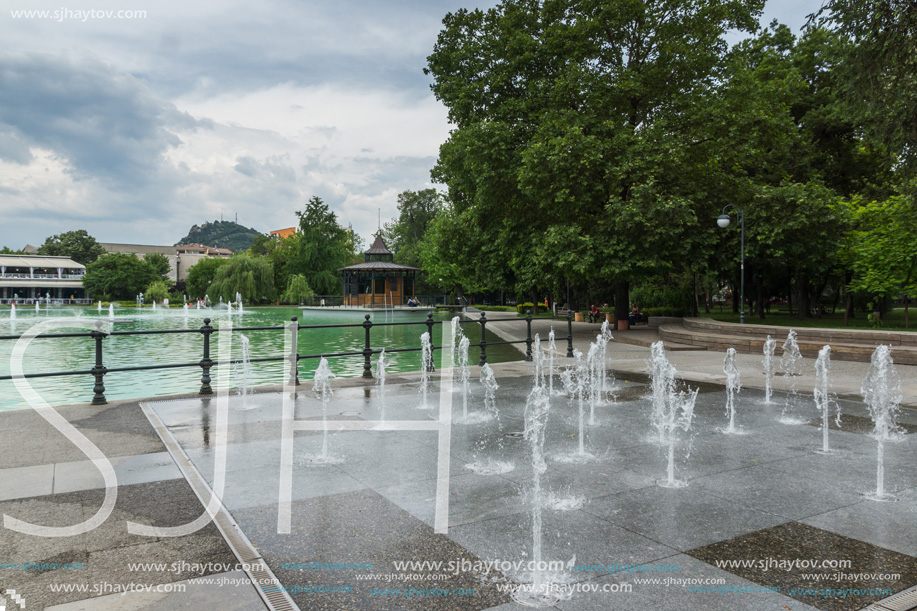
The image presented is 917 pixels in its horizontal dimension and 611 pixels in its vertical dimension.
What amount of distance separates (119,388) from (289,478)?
10999 millimetres

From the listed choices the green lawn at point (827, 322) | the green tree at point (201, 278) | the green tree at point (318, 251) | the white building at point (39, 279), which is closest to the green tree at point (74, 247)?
the white building at point (39, 279)

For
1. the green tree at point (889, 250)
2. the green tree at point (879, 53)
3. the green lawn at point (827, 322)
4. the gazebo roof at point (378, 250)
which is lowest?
the green lawn at point (827, 322)

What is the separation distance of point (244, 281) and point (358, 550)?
2513 inches

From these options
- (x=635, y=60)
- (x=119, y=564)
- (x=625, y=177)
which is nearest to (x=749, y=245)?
(x=625, y=177)

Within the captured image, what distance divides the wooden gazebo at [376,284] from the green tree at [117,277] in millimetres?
50606

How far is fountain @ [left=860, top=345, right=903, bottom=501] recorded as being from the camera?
16.3 feet

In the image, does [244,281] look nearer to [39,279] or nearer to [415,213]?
[415,213]

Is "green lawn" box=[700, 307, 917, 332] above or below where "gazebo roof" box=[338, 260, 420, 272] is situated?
below

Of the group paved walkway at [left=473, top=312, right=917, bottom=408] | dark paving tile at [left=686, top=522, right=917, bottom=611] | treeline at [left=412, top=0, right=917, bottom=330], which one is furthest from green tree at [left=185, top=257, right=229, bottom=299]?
dark paving tile at [left=686, top=522, right=917, bottom=611]

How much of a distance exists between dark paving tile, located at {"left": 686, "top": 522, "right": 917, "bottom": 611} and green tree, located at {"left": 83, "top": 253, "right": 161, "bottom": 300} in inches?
3937

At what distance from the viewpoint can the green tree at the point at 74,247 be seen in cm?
11700

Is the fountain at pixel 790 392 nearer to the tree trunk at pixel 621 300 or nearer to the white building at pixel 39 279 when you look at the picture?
the tree trunk at pixel 621 300

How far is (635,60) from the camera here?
77.1 feet

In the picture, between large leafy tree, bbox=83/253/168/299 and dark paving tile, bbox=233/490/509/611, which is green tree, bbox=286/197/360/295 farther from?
dark paving tile, bbox=233/490/509/611
